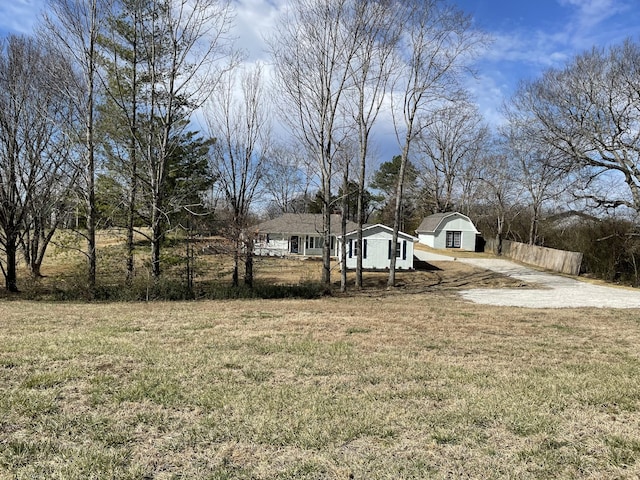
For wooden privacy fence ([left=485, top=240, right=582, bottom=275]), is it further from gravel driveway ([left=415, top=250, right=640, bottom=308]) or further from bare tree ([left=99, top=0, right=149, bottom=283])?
bare tree ([left=99, top=0, right=149, bottom=283])

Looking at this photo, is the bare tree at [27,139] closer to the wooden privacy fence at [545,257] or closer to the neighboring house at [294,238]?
the neighboring house at [294,238]

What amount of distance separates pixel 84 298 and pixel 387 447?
42.0ft

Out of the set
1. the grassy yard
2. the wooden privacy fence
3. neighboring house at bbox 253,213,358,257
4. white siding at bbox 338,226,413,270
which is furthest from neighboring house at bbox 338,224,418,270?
the grassy yard

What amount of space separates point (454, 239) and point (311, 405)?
39.7 meters

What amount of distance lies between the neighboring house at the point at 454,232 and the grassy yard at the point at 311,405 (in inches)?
1382

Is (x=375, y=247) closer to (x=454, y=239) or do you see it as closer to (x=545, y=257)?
(x=545, y=257)

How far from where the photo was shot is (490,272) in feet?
82.7

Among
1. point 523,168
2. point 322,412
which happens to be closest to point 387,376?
point 322,412

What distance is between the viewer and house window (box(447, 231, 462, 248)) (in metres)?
40.9

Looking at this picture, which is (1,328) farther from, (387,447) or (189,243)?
(189,243)

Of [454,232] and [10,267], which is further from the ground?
[454,232]

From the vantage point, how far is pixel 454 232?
40844 millimetres

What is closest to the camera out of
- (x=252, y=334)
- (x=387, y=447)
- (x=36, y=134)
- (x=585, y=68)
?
(x=387, y=447)

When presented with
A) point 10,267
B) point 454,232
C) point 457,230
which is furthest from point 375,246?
point 10,267
